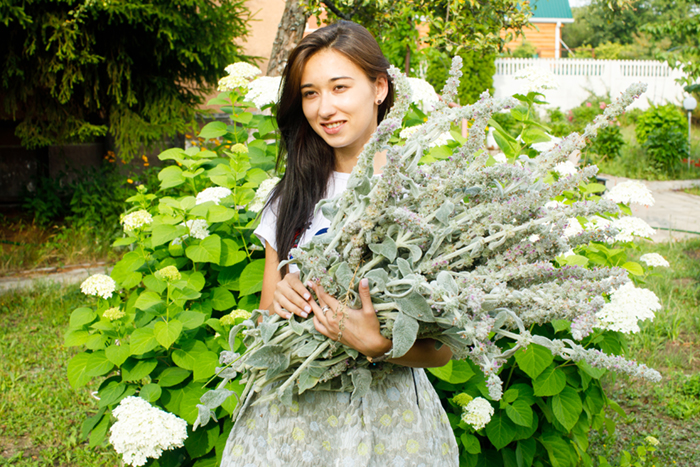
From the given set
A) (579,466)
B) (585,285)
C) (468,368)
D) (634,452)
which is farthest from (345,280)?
(634,452)

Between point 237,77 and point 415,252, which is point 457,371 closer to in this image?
point 415,252

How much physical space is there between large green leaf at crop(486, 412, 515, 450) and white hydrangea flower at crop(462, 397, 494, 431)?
19 cm

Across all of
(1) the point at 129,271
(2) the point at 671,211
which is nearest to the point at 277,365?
(1) the point at 129,271

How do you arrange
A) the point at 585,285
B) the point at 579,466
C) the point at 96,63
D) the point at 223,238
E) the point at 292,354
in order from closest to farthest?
the point at 585,285
the point at 292,354
the point at 223,238
the point at 579,466
the point at 96,63

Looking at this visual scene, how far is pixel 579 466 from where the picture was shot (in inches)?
97.4

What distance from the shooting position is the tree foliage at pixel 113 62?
4.79 m

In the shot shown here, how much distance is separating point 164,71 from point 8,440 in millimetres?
3834

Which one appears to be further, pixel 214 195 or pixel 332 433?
pixel 214 195

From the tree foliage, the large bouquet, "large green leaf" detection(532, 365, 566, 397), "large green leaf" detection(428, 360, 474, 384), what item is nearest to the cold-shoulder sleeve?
the large bouquet

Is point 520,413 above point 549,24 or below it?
below

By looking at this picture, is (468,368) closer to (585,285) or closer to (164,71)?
(585,285)

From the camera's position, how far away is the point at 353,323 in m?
1.00

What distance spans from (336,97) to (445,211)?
66 cm

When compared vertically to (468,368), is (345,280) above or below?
above
